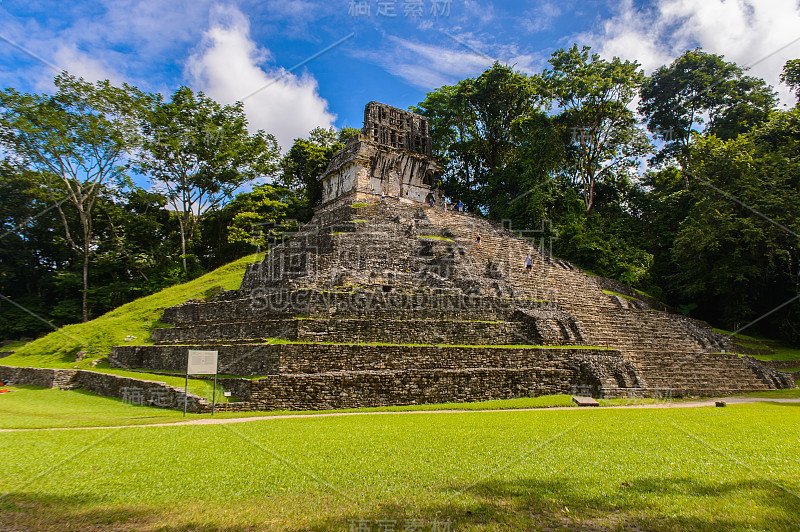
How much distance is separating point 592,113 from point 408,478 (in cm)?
3487

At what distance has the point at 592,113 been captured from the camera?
110ft

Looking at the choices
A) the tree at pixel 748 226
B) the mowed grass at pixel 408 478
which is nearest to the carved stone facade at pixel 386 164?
the tree at pixel 748 226

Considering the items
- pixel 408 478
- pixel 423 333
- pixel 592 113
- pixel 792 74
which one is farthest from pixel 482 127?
pixel 408 478

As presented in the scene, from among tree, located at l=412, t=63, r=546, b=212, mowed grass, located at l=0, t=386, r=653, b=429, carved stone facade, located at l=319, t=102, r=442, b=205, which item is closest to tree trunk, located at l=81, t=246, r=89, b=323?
mowed grass, located at l=0, t=386, r=653, b=429

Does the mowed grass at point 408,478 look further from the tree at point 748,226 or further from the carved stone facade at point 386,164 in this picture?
the carved stone facade at point 386,164

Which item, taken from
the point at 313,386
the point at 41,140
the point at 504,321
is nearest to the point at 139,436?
the point at 313,386

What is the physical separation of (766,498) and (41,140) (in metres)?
31.4

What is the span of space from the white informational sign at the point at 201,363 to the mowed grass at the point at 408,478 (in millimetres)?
2411

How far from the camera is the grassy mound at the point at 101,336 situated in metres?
17.7

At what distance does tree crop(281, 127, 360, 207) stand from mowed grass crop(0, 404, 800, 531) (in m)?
30.9

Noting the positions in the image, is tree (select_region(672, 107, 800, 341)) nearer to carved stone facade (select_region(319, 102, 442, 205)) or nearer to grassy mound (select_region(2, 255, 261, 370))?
carved stone facade (select_region(319, 102, 442, 205))

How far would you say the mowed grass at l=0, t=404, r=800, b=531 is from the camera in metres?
4.02

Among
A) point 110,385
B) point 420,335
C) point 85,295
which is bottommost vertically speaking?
point 110,385

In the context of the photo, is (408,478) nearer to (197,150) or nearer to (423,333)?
(423,333)
